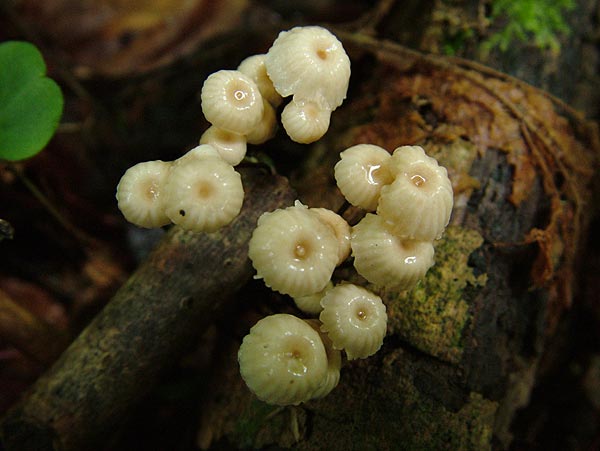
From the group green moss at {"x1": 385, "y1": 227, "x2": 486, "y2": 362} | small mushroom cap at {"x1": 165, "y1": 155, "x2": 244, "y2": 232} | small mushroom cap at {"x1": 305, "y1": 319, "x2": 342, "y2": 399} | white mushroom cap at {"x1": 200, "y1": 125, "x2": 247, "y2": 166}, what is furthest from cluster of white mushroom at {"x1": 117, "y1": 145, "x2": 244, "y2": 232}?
green moss at {"x1": 385, "y1": 227, "x2": 486, "y2": 362}

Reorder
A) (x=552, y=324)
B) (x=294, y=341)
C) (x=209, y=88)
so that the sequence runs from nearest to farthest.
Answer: (x=294, y=341), (x=209, y=88), (x=552, y=324)

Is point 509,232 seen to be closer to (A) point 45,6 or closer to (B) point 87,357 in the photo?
(B) point 87,357

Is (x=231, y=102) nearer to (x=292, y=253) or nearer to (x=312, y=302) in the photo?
(x=292, y=253)

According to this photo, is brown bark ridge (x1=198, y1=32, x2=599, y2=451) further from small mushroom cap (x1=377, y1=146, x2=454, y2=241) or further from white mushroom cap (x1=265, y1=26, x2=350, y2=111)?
white mushroom cap (x1=265, y1=26, x2=350, y2=111)

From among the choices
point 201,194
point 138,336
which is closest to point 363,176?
point 201,194

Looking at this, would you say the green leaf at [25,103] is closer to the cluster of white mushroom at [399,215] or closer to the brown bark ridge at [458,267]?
the brown bark ridge at [458,267]

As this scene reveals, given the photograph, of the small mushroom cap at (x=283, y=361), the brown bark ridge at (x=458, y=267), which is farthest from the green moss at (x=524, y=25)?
the small mushroom cap at (x=283, y=361)

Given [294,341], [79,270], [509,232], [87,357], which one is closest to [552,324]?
[509,232]
